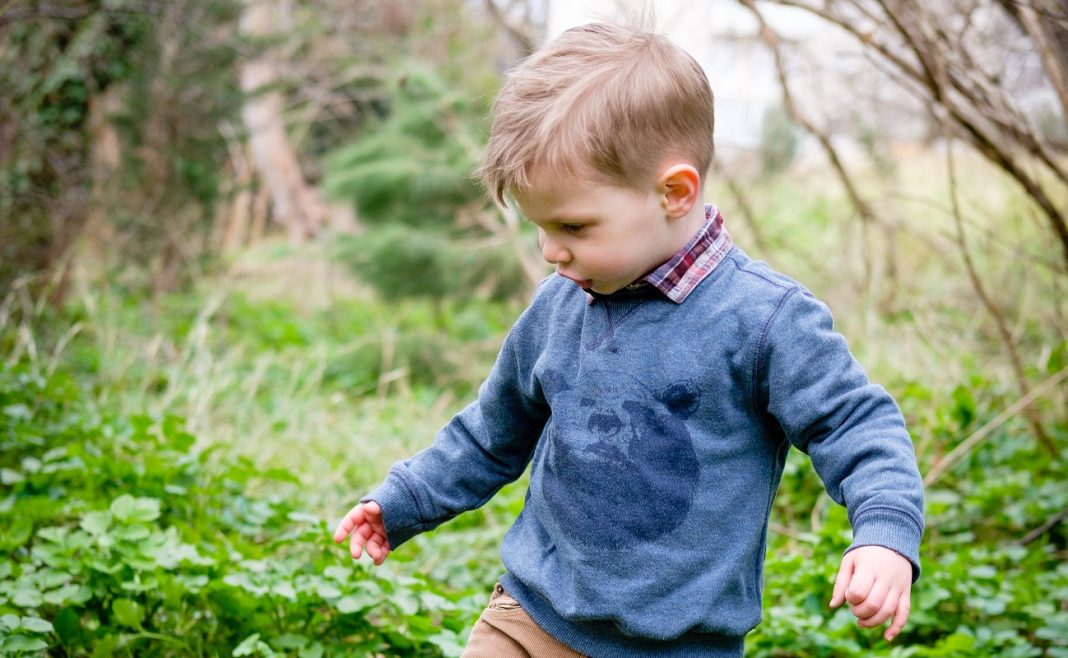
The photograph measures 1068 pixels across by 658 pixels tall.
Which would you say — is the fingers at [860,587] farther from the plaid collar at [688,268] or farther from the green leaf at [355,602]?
the green leaf at [355,602]

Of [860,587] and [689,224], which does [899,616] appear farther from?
[689,224]

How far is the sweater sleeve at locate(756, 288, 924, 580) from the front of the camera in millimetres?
1533

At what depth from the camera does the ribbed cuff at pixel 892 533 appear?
1510 mm

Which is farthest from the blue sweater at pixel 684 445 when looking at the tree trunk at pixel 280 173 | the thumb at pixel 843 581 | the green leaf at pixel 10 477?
the tree trunk at pixel 280 173

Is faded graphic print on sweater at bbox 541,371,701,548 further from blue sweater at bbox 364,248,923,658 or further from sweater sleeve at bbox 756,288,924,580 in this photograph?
sweater sleeve at bbox 756,288,924,580

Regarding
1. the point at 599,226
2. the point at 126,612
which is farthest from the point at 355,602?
the point at 599,226

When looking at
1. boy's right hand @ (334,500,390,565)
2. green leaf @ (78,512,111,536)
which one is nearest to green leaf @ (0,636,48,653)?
green leaf @ (78,512,111,536)

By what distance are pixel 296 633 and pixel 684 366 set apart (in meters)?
1.33

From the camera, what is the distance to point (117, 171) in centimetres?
768

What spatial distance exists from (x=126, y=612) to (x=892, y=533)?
171 cm

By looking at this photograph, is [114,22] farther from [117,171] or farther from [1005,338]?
[1005,338]

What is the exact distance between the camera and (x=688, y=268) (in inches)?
71.1

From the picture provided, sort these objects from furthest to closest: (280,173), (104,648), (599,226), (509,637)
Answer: (280,173) → (104,648) → (509,637) → (599,226)

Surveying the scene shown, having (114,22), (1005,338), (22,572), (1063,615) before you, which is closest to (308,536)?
(22,572)
